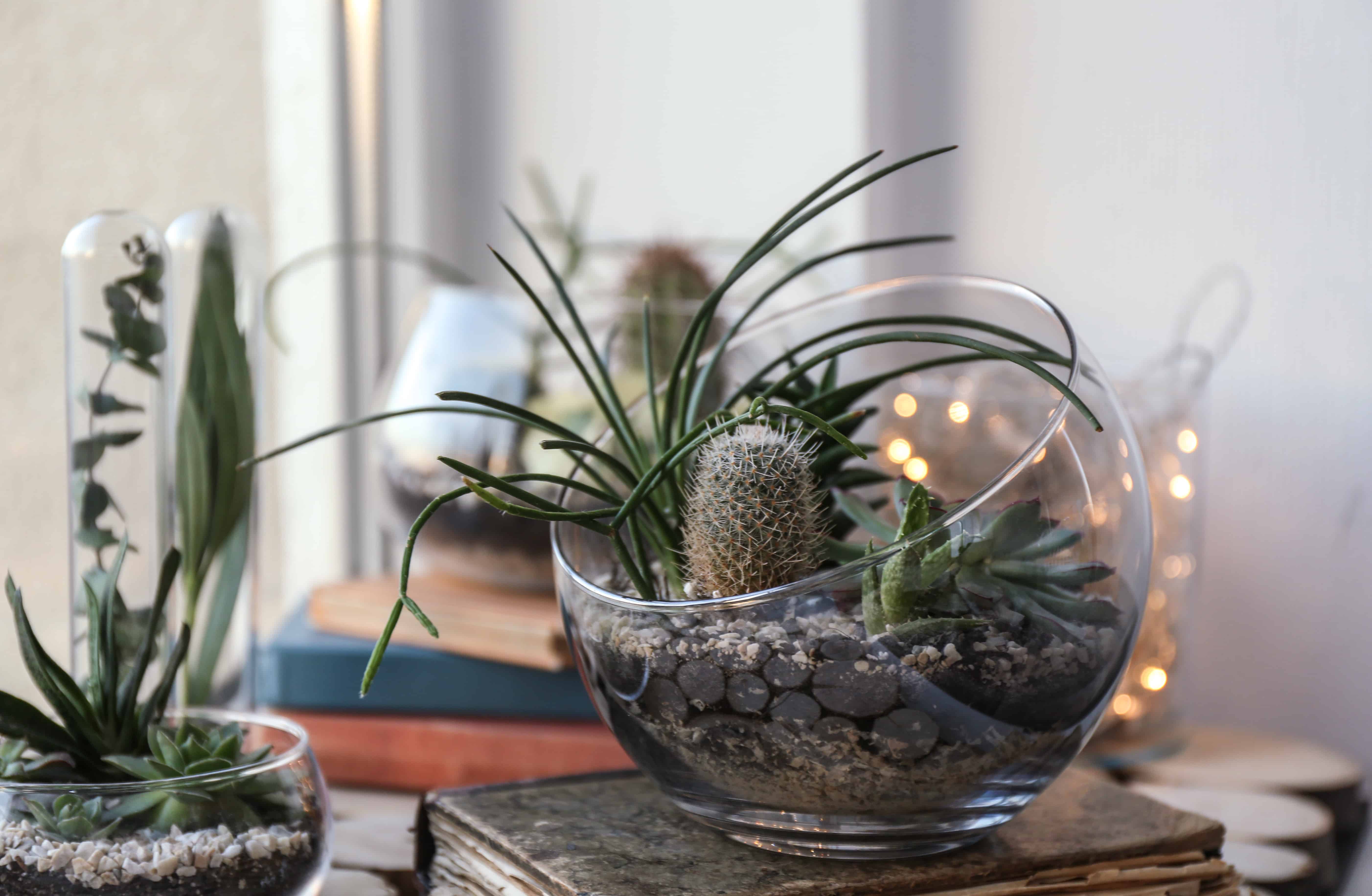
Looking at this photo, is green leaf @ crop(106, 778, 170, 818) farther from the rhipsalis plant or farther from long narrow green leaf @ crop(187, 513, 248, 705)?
long narrow green leaf @ crop(187, 513, 248, 705)

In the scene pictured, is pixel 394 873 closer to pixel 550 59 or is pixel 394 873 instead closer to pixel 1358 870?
pixel 1358 870

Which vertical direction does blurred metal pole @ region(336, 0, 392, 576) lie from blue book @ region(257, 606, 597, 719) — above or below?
above

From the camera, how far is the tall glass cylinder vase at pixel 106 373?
0.50 metres

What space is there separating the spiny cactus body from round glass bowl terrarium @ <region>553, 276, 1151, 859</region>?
0.03 m

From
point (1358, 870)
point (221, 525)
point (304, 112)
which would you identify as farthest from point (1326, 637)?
point (304, 112)

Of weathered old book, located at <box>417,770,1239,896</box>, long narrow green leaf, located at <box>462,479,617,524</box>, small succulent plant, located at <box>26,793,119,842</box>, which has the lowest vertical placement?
weathered old book, located at <box>417,770,1239,896</box>

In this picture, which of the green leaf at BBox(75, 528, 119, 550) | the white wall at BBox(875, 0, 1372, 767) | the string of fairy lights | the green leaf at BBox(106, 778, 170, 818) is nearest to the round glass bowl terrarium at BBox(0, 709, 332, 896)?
the green leaf at BBox(106, 778, 170, 818)

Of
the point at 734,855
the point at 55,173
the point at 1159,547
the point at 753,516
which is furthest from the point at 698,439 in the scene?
the point at 55,173

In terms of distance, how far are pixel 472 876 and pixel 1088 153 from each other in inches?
29.4

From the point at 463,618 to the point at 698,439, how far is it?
38 centimetres

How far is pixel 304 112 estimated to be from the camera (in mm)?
1032

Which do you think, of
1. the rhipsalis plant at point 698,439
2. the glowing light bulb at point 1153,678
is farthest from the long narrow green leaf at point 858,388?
the glowing light bulb at point 1153,678

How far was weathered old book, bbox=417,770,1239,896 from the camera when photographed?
0.40 meters

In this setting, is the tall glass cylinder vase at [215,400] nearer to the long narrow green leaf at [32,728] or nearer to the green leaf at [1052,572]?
the long narrow green leaf at [32,728]
